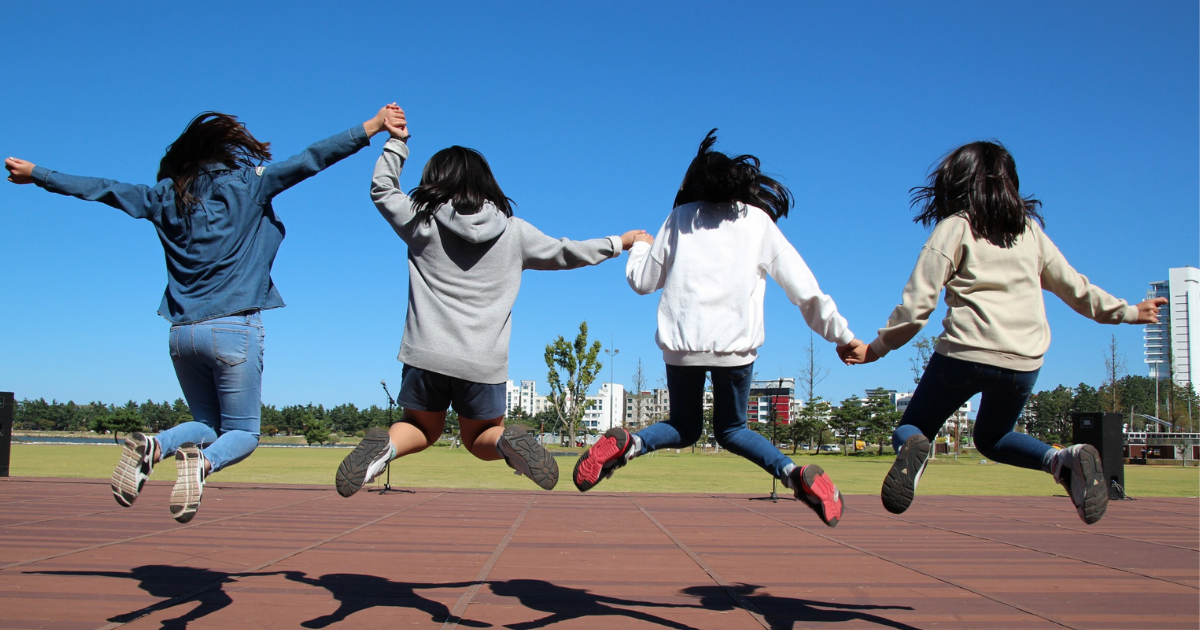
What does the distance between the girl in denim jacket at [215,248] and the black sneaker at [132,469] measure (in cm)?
10

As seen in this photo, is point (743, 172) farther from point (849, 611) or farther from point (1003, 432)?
point (849, 611)

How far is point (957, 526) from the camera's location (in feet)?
26.7

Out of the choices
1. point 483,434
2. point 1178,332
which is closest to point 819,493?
point 483,434

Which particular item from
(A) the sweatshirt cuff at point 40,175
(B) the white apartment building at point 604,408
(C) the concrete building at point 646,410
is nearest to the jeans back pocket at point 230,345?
(A) the sweatshirt cuff at point 40,175

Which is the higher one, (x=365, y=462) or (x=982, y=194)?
(x=982, y=194)

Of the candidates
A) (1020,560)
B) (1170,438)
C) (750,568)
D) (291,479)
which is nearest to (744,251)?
(750,568)

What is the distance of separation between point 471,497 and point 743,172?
8739 mm

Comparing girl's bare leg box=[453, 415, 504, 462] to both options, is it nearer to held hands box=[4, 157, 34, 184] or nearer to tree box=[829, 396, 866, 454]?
held hands box=[4, 157, 34, 184]

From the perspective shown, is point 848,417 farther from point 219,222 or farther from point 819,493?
point 219,222

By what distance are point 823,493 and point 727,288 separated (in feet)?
3.06

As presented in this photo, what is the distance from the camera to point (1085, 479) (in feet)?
10.0

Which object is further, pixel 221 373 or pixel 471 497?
pixel 471 497

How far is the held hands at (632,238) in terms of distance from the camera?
3.72 meters

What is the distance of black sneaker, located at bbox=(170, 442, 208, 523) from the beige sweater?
284 cm
